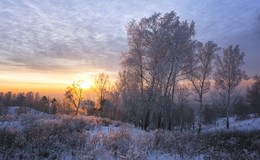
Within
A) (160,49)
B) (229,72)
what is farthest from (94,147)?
(229,72)

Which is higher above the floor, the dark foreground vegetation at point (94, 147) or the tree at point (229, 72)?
the tree at point (229, 72)

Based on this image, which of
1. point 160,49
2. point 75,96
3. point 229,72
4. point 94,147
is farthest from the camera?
point 75,96

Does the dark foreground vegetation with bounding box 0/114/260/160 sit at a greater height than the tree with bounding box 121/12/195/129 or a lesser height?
lesser

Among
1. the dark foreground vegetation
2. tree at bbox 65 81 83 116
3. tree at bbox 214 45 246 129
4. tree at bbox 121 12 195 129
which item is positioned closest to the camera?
the dark foreground vegetation

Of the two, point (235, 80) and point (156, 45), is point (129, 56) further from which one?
point (235, 80)

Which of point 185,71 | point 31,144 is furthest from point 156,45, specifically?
point 31,144

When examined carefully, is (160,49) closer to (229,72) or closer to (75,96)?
(229,72)

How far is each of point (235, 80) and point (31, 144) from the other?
30.9 m

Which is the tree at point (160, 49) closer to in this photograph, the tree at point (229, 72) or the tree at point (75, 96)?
the tree at point (229, 72)

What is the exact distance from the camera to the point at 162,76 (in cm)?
2284

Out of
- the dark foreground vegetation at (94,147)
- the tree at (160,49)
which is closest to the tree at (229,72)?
the tree at (160,49)

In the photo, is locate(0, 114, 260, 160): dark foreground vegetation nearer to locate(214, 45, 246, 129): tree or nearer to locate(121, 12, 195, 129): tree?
locate(121, 12, 195, 129): tree

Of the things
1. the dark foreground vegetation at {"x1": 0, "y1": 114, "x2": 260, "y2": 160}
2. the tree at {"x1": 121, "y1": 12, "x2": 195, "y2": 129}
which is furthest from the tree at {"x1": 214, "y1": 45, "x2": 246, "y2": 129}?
the dark foreground vegetation at {"x1": 0, "y1": 114, "x2": 260, "y2": 160}

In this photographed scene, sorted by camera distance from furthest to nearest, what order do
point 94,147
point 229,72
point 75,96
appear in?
point 75,96 < point 229,72 < point 94,147
